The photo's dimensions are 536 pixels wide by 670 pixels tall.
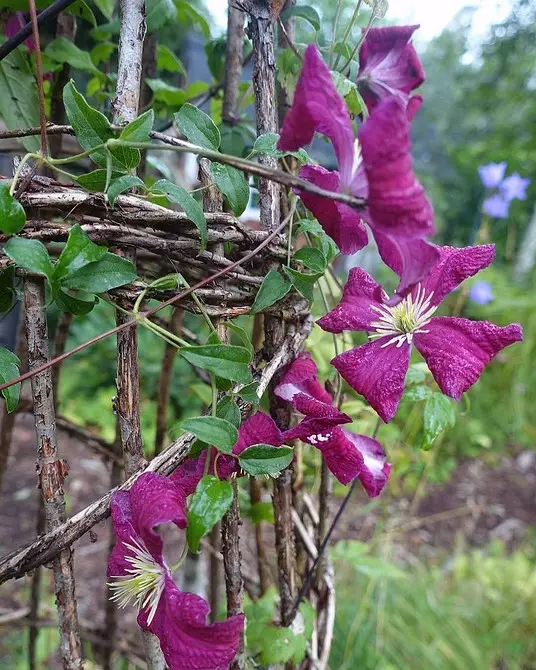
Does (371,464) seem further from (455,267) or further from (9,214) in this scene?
(9,214)

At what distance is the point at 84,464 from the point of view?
7.95 feet

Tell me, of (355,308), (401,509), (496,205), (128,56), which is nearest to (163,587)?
(355,308)

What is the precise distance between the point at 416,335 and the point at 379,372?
5 cm

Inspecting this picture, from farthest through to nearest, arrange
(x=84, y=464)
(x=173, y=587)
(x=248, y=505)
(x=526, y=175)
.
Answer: (x=526, y=175), (x=84, y=464), (x=248, y=505), (x=173, y=587)

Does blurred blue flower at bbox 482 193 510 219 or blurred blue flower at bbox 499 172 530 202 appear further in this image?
blurred blue flower at bbox 499 172 530 202

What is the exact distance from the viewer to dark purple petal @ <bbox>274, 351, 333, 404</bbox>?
1.50ft

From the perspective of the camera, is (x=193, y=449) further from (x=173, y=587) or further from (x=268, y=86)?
(x=268, y=86)

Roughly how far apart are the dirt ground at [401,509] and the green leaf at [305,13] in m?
1.61

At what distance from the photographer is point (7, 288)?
0.41 metres

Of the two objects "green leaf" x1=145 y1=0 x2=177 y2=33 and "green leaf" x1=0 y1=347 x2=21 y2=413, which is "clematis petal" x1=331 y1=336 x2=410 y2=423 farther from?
"green leaf" x1=145 y1=0 x2=177 y2=33

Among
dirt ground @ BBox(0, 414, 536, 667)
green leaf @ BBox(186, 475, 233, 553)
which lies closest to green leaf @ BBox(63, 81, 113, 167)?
green leaf @ BBox(186, 475, 233, 553)

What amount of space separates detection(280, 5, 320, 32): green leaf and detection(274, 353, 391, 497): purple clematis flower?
0.28m

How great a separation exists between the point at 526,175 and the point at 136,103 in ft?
14.9

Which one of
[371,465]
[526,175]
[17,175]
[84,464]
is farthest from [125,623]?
[526,175]
